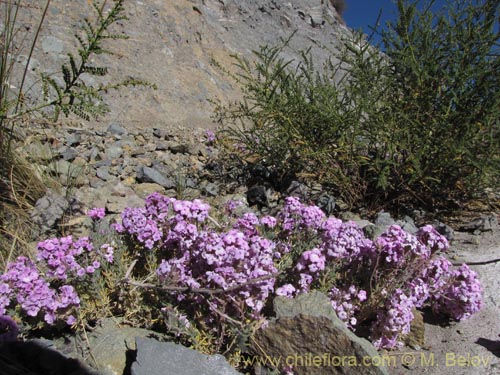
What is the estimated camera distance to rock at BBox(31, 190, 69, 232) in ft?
11.7

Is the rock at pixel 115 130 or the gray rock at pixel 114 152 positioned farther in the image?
the rock at pixel 115 130

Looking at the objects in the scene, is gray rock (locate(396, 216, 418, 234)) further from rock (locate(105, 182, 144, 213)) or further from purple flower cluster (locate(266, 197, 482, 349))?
rock (locate(105, 182, 144, 213))

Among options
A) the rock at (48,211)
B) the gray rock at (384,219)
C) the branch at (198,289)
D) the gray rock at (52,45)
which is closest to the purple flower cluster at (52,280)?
the branch at (198,289)

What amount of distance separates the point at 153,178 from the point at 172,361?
2.79 m

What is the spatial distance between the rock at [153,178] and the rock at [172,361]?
2621 mm

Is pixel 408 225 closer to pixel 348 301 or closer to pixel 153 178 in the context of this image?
pixel 348 301

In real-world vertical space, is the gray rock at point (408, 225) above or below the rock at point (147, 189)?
above

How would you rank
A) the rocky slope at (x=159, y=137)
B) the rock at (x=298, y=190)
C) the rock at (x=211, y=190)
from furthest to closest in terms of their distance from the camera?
the rock at (x=211, y=190) < the rock at (x=298, y=190) < the rocky slope at (x=159, y=137)

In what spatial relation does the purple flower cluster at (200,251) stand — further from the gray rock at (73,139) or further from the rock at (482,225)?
the gray rock at (73,139)

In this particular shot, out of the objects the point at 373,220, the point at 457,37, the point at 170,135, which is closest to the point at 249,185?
the point at 373,220

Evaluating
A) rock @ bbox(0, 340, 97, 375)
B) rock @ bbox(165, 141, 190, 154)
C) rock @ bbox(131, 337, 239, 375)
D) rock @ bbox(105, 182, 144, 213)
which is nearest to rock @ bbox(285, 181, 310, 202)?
rock @ bbox(105, 182, 144, 213)

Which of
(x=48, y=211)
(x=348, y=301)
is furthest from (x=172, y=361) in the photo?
(x=48, y=211)

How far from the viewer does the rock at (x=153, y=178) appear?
4.74 metres

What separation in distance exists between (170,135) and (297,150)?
7.53 ft
